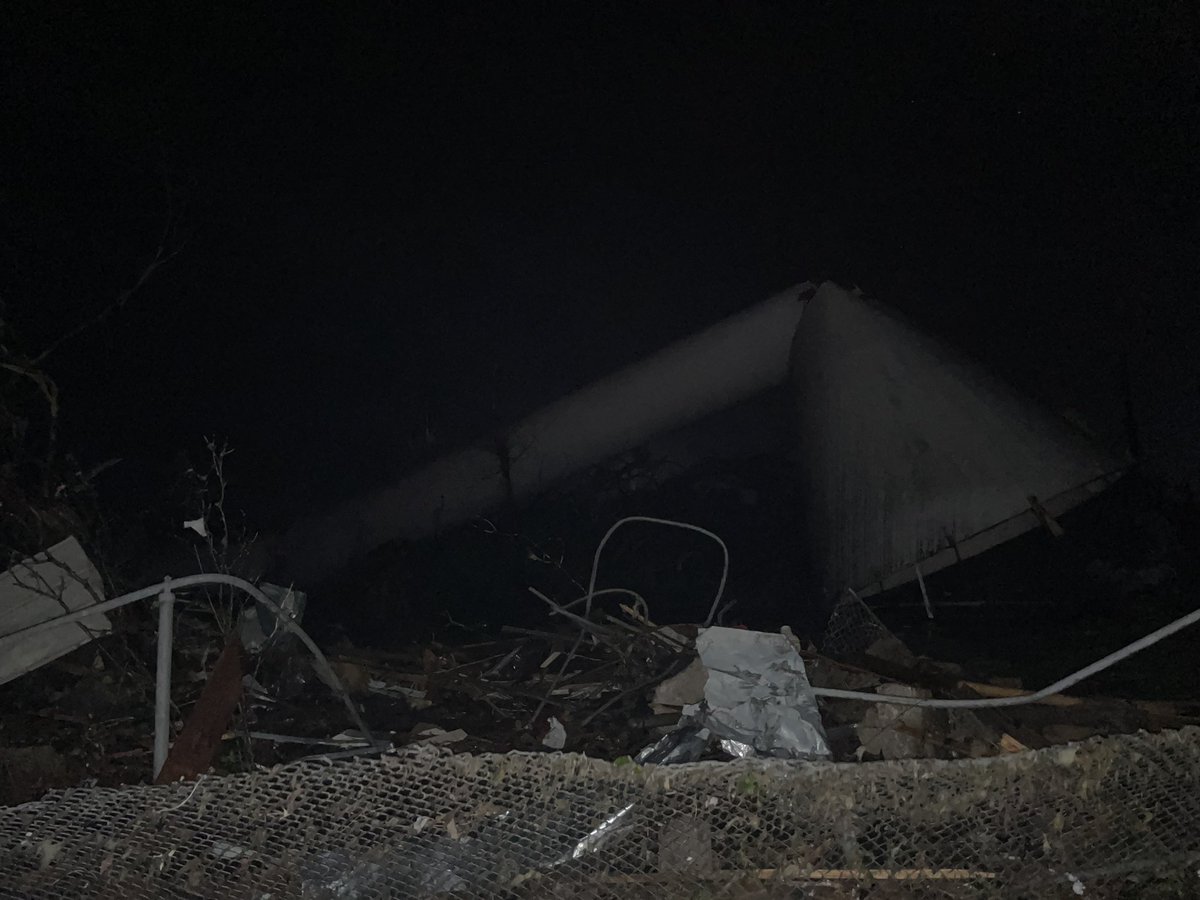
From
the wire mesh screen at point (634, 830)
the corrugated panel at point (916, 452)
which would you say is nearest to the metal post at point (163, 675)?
the wire mesh screen at point (634, 830)

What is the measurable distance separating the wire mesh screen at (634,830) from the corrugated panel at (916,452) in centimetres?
148

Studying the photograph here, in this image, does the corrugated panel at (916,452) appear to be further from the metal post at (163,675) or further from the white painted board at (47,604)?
the white painted board at (47,604)

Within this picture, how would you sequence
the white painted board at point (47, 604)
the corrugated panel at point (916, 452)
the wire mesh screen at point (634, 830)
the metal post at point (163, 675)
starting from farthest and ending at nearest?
the corrugated panel at point (916, 452), the white painted board at point (47, 604), the metal post at point (163, 675), the wire mesh screen at point (634, 830)

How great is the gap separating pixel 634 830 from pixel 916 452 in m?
2.00

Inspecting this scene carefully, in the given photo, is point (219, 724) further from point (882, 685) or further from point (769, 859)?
point (882, 685)

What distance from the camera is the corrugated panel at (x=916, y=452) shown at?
260cm

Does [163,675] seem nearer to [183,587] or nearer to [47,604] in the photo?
[183,587]

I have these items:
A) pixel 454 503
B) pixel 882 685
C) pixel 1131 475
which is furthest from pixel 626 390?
pixel 1131 475

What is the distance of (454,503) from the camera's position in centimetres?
328

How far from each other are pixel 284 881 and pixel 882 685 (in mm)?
1382

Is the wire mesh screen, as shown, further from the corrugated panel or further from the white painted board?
the corrugated panel

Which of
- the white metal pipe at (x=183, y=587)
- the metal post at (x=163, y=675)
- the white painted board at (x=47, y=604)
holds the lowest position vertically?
the metal post at (x=163, y=675)

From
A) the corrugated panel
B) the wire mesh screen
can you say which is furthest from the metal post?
the corrugated panel

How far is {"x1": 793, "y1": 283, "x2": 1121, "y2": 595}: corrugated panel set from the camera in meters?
2.60
